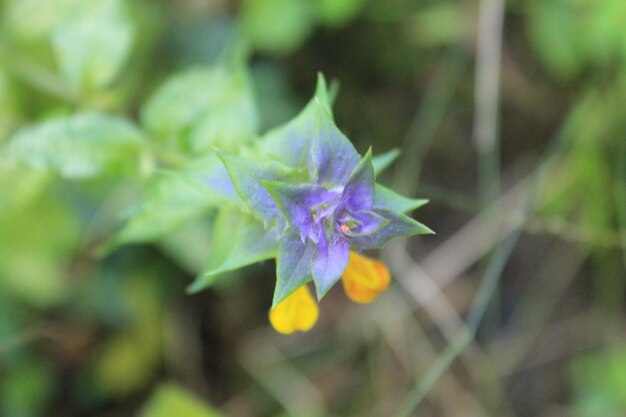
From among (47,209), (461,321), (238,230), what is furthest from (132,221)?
(461,321)

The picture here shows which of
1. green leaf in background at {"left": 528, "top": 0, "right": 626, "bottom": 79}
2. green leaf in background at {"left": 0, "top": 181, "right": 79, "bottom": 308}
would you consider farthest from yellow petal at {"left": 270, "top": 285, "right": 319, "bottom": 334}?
green leaf in background at {"left": 528, "top": 0, "right": 626, "bottom": 79}

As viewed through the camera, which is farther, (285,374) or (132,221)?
(285,374)

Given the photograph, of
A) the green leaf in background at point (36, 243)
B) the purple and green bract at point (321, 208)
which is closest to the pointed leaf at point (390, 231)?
the purple and green bract at point (321, 208)

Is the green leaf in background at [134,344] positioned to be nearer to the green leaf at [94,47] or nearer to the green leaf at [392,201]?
the green leaf at [94,47]

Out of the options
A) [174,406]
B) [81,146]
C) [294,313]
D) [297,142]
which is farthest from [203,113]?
[174,406]

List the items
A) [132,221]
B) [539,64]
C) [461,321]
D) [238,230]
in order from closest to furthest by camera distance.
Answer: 1. [238,230]
2. [132,221]
3. [461,321]
4. [539,64]

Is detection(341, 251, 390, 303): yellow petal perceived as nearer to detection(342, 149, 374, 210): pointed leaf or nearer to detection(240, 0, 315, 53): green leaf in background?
detection(342, 149, 374, 210): pointed leaf

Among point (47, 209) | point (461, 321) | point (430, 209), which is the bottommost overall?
point (461, 321)

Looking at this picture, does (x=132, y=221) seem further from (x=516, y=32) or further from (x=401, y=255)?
(x=516, y=32)

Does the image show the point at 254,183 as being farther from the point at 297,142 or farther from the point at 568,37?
the point at 568,37
